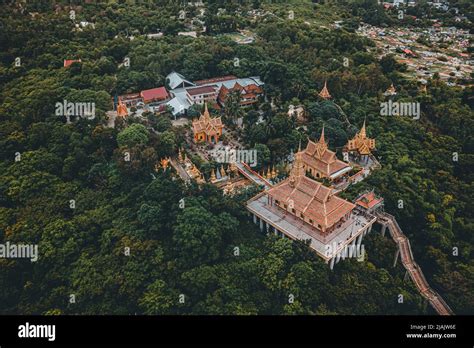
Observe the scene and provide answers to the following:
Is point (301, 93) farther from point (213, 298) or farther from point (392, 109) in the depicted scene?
point (213, 298)

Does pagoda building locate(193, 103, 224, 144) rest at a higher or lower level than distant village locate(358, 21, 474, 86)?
lower

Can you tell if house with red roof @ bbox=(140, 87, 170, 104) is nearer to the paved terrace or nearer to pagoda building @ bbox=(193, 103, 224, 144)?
pagoda building @ bbox=(193, 103, 224, 144)

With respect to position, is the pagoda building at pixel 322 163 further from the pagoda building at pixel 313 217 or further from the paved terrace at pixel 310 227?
the paved terrace at pixel 310 227

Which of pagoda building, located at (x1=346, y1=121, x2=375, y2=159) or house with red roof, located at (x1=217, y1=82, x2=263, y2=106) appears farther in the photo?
house with red roof, located at (x1=217, y1=82, x2=263, y2=106)

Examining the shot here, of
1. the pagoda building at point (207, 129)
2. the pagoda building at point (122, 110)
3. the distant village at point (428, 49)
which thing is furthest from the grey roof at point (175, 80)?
the distant village at point (428, 49)

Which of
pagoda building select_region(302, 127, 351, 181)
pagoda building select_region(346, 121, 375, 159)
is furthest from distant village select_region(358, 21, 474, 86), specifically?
pagoda building select_region(302, 127, 351, 181)

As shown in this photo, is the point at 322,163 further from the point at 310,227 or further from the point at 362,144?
the point at 310,227

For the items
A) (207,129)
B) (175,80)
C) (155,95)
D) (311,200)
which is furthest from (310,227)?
(175,80)
